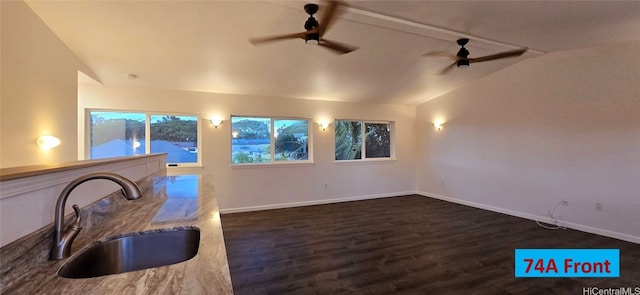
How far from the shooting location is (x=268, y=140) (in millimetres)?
5227

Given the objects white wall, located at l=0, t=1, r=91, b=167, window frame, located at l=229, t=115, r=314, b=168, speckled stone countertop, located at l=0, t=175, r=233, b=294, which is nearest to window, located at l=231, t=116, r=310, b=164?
window frame, located at l=229, t=115, r=314, b=168

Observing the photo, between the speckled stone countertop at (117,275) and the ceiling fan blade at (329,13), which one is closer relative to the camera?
the speckled stone countertop at (117,275)

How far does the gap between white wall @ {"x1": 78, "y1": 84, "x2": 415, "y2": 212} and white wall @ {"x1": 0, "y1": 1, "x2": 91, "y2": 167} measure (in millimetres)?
1183

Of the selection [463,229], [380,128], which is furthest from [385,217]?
[380,128]

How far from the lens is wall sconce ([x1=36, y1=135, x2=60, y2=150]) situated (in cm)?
260

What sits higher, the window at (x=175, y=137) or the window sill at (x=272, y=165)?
the window at (x=175, y=137)

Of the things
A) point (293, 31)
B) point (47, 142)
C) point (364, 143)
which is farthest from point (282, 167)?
point (47, 142)

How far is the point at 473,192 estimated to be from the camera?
5.19 metres

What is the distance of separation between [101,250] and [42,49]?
2.85m

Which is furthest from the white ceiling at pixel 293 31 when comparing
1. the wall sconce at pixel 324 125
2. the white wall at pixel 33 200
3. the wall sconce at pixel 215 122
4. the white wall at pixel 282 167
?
the white wall at pixel 33 200

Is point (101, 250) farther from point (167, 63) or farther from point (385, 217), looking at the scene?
point (385, 217)

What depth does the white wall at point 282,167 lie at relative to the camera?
4.34 m

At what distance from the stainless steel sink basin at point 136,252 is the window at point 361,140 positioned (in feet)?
15.4

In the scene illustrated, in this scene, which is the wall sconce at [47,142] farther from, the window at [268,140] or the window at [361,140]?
the window at [361,140]
